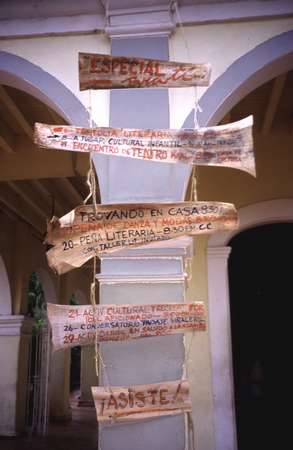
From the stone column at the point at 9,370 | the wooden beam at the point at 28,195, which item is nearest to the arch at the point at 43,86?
the wooden beam at the point at 28,195

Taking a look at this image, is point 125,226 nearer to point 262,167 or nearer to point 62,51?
point 62,51

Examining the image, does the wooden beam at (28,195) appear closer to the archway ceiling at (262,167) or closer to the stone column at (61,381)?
the stone column at (61,381)

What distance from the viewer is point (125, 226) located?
307 cm

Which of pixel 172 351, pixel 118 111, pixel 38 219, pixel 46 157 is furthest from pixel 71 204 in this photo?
pixel 172 351

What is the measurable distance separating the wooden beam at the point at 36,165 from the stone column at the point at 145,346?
2.86m

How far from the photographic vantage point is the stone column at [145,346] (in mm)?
3148

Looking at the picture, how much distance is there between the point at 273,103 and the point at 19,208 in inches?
187

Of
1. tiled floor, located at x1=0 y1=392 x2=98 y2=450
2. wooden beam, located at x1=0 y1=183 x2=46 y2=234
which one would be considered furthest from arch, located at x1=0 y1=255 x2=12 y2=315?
tiled floor, located at x1=0 y1=392 x2=98 y2=450

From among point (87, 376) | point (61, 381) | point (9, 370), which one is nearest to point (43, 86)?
point (9, 370)

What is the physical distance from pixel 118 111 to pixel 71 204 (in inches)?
188

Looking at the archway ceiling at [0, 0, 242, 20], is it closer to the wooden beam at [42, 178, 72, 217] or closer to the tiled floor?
the wooden beam at [42, 178, 72, 217]

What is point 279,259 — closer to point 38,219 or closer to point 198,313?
point 198,313

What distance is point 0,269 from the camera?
836cm

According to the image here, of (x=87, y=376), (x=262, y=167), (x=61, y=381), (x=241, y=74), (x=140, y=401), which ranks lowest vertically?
(x=87, y=376)
